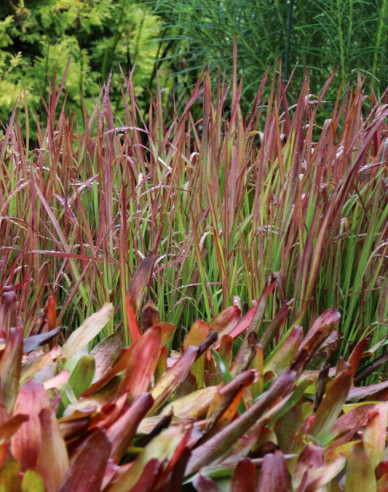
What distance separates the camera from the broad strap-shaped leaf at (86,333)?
1267mm

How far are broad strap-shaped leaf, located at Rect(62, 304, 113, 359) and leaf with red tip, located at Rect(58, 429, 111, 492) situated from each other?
15.4 inches

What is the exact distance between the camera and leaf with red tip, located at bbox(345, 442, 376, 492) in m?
0.99

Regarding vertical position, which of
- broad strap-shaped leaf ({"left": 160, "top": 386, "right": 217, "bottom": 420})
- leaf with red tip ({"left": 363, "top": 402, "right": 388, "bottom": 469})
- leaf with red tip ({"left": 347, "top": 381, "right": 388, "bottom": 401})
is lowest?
leaf with red tip ({"left": 347, "top": 381, "right": 388, "bottom": 401})

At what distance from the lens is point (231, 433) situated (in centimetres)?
99

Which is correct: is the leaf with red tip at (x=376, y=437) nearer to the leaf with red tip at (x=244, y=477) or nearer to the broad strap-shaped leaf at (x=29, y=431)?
the leaf with red tip at (x=244, y=477)

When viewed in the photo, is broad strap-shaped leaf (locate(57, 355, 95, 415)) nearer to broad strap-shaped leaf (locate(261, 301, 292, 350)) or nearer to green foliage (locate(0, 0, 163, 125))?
broad strap-shaped leaf (locate(261, 301, 292, 350))

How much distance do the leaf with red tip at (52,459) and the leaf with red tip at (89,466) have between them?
0.03 metres

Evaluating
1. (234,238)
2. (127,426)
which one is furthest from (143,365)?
(234,238)

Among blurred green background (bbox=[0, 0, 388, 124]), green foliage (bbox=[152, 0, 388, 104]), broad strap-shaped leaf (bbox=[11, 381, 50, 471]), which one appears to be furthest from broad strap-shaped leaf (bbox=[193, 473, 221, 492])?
green foliage (bbox=[152, 0, 388, 104])

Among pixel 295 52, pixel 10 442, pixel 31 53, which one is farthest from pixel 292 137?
pixel 31 53

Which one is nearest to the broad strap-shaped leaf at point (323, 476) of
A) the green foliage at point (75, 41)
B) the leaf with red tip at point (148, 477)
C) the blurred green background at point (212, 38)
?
the leaf with red tip at point (148, 477)

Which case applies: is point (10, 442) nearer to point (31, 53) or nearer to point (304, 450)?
point (304, 450)

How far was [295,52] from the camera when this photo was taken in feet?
14.3

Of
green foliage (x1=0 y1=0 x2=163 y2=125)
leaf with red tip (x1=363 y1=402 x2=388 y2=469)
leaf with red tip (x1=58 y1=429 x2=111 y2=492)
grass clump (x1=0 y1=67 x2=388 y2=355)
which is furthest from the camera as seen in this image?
green foliage (x1=0 y1=0 x2=163 y2=125)
